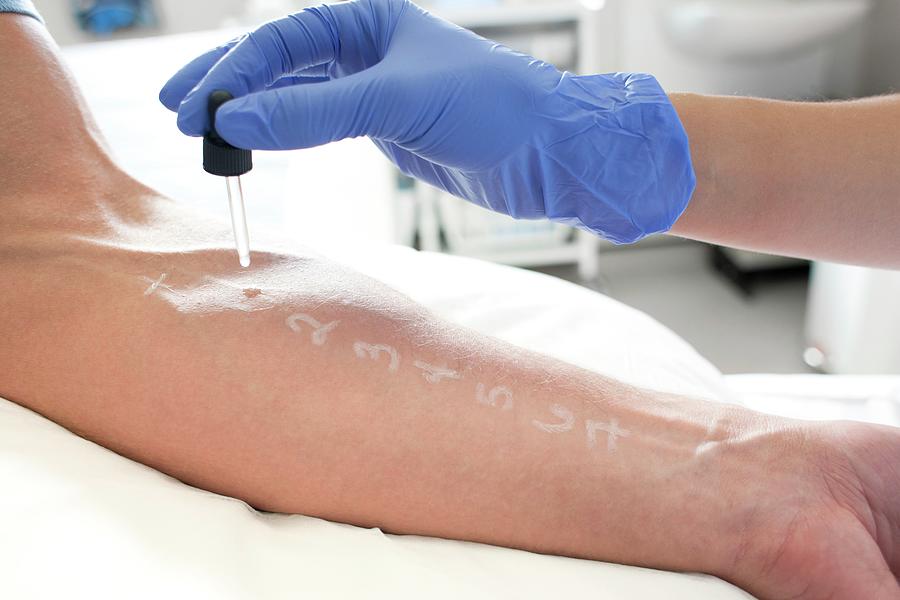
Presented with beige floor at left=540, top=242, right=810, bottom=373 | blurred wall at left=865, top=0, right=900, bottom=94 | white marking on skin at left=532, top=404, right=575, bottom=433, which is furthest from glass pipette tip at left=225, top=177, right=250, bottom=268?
blurred wall at left=865, top=0, right=900, bottom=94

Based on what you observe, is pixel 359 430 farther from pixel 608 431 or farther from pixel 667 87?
pixel 667 87

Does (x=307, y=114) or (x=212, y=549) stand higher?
(x=307, y=114)

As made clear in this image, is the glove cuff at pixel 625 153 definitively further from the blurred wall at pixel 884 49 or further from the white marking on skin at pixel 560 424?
the blurred wall at pixel 884 49

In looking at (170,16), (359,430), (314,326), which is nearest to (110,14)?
(170,16)

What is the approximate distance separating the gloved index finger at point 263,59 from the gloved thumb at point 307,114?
0.16 feet

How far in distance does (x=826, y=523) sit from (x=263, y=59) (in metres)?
0.72

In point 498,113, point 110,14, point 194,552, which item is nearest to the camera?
point 194,552

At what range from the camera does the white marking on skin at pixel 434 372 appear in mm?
770

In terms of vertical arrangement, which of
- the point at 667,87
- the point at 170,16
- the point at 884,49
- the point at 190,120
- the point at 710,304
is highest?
the point at 190,120

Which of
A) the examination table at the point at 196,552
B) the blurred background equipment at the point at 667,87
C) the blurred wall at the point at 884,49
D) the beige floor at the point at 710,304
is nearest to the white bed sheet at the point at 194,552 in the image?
the examination table at the point at 196,552

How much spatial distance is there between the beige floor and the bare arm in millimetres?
1439

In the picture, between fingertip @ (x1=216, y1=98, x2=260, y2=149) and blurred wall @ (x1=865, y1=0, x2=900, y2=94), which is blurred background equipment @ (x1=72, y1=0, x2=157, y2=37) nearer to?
fingertip @ (x1=216, y1=98, x2=260, y2=149)

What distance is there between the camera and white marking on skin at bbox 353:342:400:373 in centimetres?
77

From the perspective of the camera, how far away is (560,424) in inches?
30.1
